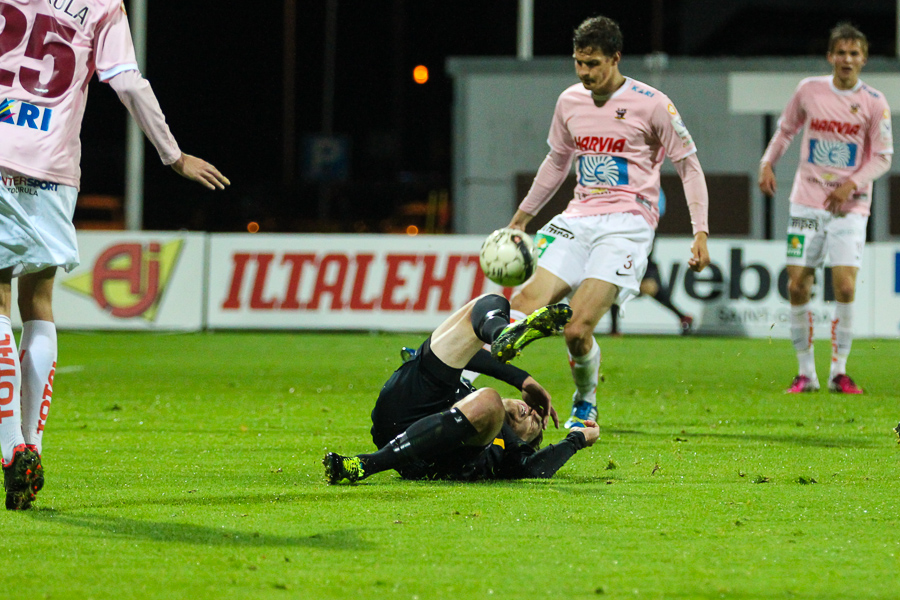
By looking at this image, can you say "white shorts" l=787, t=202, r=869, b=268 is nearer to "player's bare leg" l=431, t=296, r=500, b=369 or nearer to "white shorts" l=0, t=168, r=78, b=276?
"player's bare leg" l=431, t=296, r=500, b=369

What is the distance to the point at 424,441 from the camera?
4.74 metres

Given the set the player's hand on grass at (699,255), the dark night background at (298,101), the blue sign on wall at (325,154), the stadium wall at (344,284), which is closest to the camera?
A: the player's hand on grass at (699,255)

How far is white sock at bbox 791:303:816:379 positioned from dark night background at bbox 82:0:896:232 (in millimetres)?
26732

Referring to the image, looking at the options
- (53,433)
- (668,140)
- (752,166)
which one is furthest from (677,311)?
(53,433)

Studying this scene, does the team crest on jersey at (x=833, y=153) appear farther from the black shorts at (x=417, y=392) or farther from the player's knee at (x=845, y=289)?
the black shorts at (x=417, y=392)

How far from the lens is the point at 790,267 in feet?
30.4

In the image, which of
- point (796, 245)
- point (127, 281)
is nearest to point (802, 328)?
point (796, 245)

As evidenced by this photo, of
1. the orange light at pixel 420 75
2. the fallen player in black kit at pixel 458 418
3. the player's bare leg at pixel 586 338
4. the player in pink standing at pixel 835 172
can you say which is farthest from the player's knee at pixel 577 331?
the orange light at pixel 420 75

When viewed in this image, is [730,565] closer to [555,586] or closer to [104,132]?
[555,586]

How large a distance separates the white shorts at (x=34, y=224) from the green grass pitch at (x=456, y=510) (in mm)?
908

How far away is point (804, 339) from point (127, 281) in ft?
30.3

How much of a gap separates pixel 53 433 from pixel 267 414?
1.45 m

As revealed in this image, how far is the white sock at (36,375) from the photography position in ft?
14.7

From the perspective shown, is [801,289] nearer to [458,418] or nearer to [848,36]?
[848,36]
